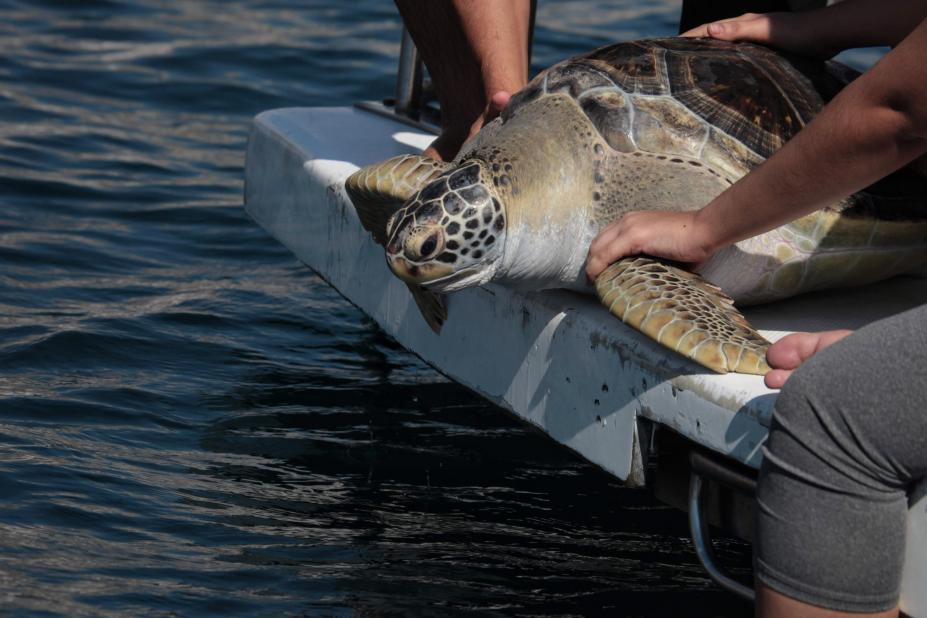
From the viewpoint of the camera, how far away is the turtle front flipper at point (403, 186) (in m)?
2.51

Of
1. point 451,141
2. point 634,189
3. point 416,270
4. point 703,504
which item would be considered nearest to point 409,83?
point 451,141

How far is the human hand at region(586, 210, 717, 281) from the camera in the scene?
2016 millimetres

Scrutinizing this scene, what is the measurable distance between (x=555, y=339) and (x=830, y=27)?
3.02 feet

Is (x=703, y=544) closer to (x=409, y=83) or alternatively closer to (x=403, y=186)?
(x=403, y=186)

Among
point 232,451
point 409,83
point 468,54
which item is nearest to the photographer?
point 232,451

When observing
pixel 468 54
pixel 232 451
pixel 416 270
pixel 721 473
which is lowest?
pixel 232 451

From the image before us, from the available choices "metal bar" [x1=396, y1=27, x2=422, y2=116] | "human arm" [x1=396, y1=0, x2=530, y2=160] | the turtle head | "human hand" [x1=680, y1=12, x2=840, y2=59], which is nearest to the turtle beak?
the turtle head

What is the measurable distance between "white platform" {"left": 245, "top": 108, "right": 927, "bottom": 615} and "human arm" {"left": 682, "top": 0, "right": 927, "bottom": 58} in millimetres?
476

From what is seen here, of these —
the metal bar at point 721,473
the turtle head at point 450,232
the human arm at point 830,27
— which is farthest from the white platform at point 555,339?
the human arm at point 830,27

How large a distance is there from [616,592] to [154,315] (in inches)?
68.1

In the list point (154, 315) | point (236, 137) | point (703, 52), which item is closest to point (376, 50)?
point (236, 137)

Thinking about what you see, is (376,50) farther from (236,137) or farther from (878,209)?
(878,209)

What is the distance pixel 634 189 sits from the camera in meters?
2.28

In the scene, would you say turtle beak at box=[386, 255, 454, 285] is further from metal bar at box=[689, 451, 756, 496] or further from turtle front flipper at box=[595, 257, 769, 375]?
metal bar at box=[689, 451, 756, 496]
